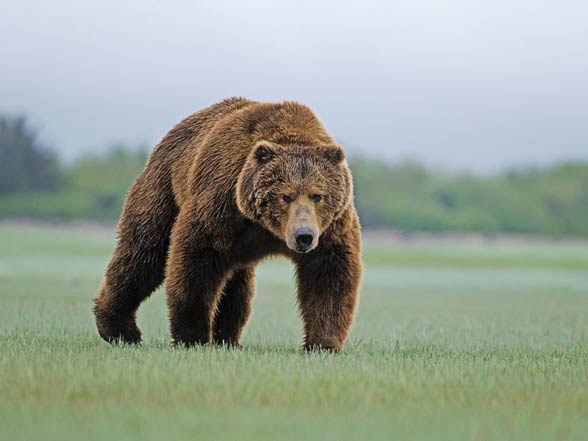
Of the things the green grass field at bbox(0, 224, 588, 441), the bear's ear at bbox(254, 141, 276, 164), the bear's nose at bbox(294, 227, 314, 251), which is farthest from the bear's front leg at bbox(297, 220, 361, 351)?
the bear's ear at bbox(254, 141, 276, 164)

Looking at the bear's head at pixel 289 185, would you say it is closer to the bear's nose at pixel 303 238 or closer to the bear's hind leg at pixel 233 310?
the bear's nose at pixel 303 238

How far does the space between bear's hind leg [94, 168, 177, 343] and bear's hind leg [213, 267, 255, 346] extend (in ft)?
1.76

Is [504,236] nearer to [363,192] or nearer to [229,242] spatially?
[363,192]

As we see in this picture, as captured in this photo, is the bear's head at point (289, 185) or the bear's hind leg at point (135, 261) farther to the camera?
the bear's hind leg at point (135, 261)

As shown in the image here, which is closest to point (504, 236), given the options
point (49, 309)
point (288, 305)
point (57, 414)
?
point (288, 305)

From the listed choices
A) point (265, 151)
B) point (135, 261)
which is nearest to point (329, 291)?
point (265, 151)

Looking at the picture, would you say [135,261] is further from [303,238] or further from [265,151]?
[303,238]

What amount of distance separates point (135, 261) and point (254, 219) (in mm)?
1507

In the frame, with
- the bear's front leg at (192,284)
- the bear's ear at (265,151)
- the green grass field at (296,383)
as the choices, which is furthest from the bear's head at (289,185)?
the green grass field at (296,383)

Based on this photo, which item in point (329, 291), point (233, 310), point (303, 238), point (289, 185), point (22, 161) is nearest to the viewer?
point (303, 238)

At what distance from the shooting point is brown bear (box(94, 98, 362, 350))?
6.82 metres

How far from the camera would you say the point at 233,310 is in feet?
27.5

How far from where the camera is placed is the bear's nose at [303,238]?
6.50m

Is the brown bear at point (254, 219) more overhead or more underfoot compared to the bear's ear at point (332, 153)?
more underfoot
